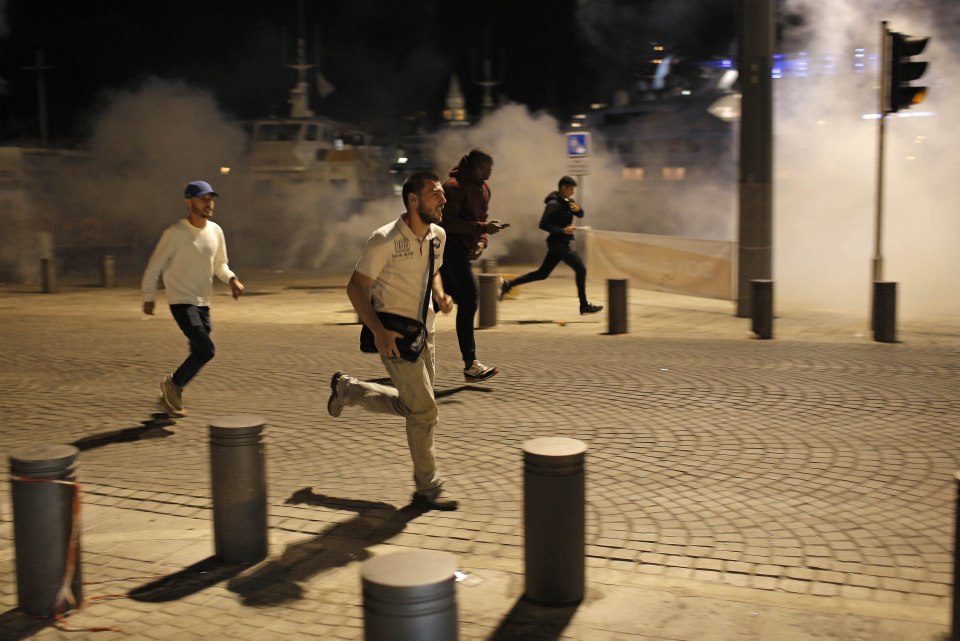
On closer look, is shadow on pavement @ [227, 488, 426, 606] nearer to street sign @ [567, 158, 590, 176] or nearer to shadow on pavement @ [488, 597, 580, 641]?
shadow on pavement @ [488, 597, 580, 641]

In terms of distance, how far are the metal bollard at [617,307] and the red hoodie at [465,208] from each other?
135 inches

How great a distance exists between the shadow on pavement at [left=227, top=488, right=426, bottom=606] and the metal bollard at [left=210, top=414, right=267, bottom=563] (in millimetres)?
141

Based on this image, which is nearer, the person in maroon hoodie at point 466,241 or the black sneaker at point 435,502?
the black sneaker at point 435,502

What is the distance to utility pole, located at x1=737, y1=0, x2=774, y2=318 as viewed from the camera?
11.9m

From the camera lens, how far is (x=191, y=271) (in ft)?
22.7

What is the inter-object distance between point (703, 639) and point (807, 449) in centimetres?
285

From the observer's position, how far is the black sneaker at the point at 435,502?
4949 mm

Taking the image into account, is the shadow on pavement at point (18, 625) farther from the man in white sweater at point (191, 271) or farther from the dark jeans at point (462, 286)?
the dark jeans at point (462, 286)

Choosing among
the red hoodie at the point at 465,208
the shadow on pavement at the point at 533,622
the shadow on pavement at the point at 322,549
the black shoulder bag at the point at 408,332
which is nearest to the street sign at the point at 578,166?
the red hoodie at the point at 465,208

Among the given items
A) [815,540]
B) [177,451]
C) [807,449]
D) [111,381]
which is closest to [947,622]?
[815,540]

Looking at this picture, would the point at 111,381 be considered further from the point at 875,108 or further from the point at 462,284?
the point at 875,108

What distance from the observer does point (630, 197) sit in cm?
2888

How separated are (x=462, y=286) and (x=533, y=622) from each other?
456 cm

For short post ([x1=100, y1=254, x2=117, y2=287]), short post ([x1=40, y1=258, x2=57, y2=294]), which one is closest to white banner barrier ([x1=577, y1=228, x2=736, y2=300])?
short post ([x1=100, y1=254, x2=117, y2=287])
